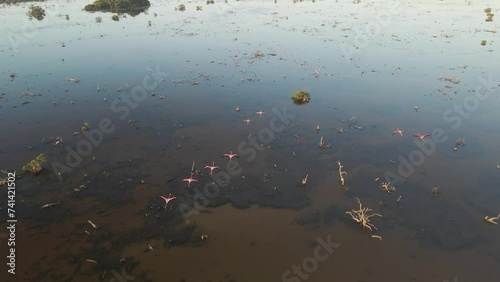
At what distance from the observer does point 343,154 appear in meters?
17.4

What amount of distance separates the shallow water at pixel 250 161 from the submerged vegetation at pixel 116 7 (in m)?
24.3

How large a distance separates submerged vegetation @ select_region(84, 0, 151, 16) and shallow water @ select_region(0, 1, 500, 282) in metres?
24.3

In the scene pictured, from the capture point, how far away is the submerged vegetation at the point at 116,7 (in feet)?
187

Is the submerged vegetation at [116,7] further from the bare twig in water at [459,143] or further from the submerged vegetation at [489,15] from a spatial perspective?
the submerged vegetation at [489,15]

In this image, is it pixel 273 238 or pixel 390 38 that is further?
pixel 390 38

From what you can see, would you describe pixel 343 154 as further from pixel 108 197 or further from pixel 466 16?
pixel 466 16

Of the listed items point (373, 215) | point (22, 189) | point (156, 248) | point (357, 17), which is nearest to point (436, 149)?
point (373, 215)

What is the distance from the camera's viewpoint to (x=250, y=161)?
55.4ft

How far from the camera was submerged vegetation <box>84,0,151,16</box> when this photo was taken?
2240 inches

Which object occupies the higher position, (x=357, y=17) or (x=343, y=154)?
(x=357, y=17)

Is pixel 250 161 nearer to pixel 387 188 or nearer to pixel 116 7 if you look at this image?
pixel 387 188

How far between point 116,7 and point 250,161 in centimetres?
5388

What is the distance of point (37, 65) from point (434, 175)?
→ 33004 mm

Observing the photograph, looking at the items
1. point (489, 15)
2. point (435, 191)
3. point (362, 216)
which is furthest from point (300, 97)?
point (489, 15)
